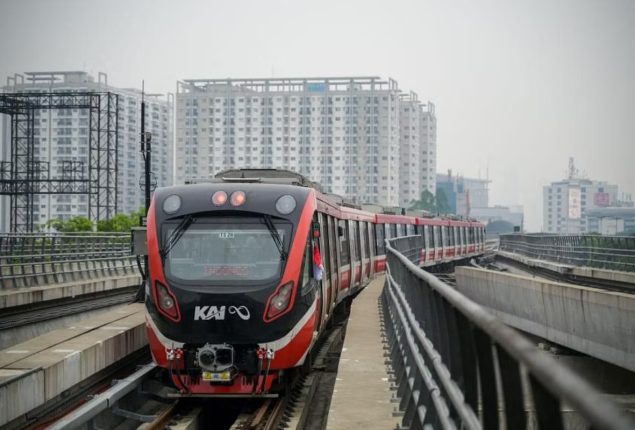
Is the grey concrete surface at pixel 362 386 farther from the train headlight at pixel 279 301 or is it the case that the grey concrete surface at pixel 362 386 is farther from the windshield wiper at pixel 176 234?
the windshield wiper at pixel 176 234

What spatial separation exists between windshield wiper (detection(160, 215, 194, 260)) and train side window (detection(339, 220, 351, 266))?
20.9ft

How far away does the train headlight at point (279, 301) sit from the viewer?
1151 cm

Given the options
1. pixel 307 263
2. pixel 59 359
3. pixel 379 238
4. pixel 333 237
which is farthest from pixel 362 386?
pixel 379 238

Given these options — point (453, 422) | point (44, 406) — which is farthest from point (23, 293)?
point (453, 422)

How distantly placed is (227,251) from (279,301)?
0.94 meters

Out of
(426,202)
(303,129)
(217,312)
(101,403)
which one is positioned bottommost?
(101,403)

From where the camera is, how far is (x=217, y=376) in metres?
11.2

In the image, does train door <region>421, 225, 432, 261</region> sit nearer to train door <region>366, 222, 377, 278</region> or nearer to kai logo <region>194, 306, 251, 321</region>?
train door <region>366, 222, 377, 278</region>

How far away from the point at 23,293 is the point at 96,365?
10.5m

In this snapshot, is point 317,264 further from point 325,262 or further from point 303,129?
point 303,129

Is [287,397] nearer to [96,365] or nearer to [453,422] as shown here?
[96,365]

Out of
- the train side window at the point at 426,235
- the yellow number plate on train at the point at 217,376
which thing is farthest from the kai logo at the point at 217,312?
the train side window at the point at 426,235

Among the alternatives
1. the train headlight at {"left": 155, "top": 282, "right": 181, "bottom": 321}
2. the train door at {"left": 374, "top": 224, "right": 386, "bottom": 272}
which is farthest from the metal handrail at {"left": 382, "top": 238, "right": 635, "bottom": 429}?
the train door at {"left": 374, "top": 224, "right": 386, "bottom": 272}

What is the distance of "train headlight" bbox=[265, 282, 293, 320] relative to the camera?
11508 mm
